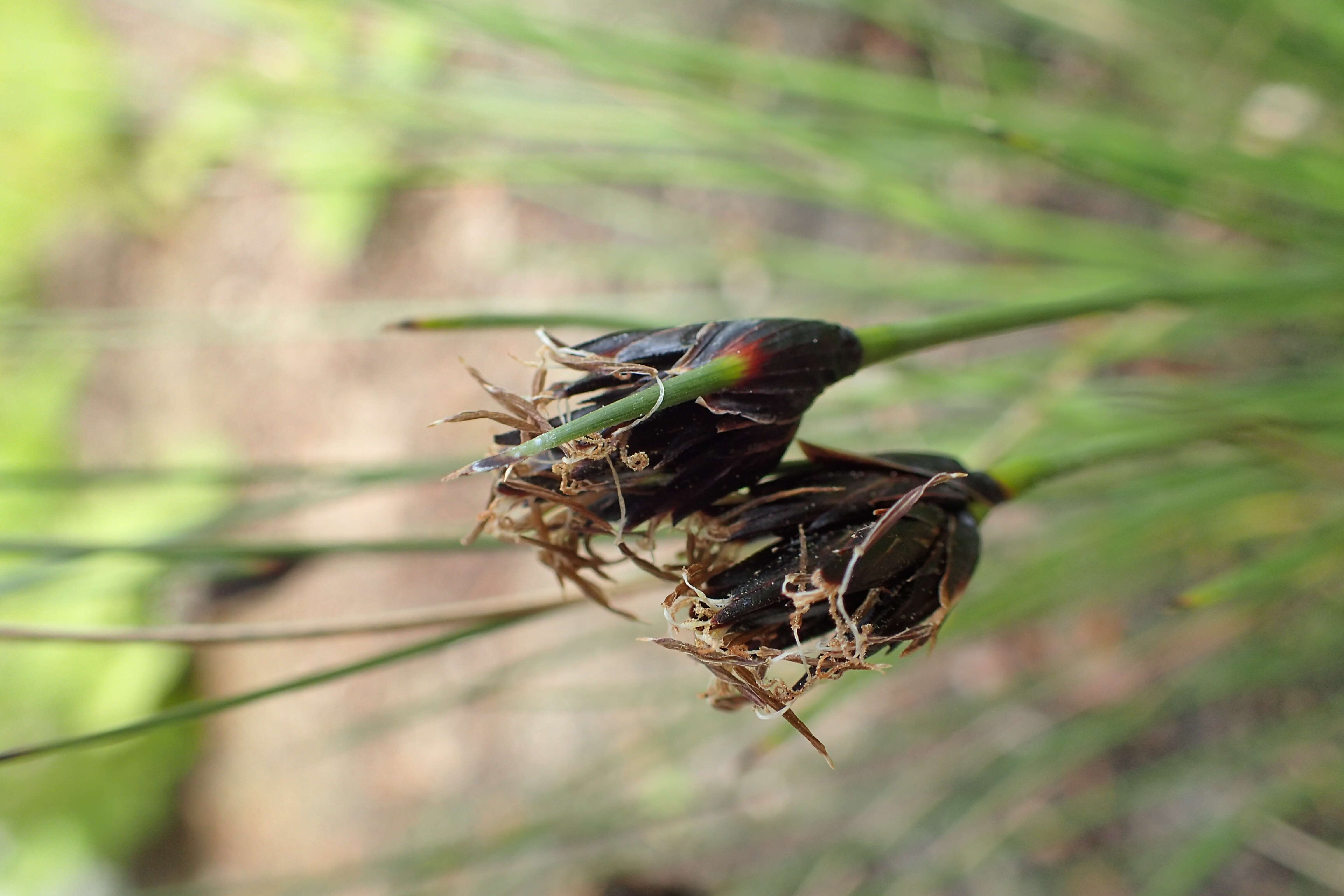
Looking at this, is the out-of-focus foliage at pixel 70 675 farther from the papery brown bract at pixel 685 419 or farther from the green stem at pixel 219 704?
the papery brown bract at pixel 685 419

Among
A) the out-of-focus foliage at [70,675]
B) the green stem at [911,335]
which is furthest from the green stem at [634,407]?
the out-of-focus foliage at [70,675]

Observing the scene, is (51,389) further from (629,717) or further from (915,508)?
(915,508)

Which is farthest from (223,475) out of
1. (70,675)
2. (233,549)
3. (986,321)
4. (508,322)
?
(70,675)

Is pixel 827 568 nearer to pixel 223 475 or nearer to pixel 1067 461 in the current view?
pixel 1067 461

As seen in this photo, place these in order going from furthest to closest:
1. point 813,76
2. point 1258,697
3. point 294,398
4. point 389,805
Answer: point 294,398 → point 389,805 → point 1258,697 → point 813,76

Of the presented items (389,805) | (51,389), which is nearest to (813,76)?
(389,805)
